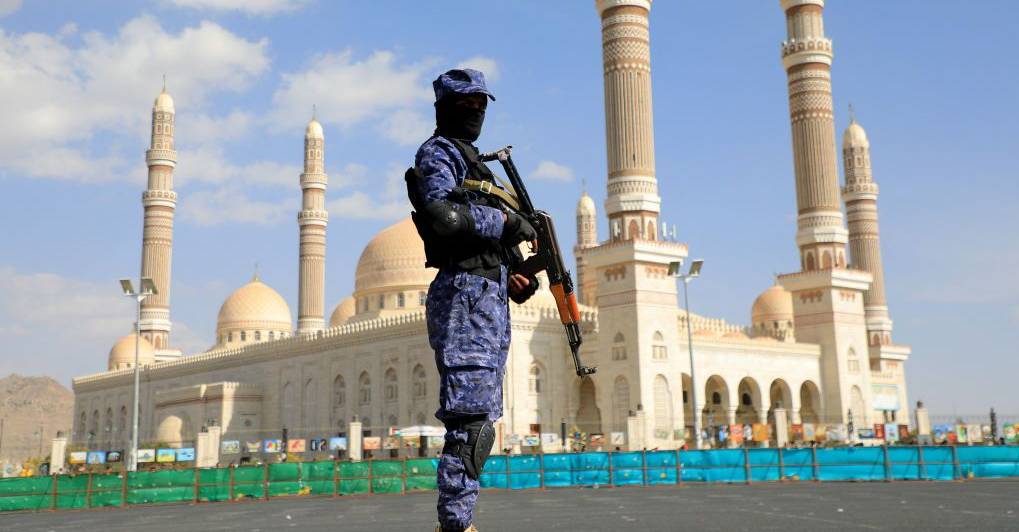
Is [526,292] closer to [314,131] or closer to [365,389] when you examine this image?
[365,389]

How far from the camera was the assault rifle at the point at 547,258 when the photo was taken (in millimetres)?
4535

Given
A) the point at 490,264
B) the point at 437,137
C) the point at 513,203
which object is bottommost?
the point at 490,264

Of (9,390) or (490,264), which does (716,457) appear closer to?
(490,264)

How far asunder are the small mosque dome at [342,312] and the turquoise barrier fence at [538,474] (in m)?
35.3

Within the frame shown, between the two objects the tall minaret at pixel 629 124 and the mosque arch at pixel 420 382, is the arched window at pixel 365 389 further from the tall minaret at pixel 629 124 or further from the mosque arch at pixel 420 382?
the tall minaret at pixel 629 124

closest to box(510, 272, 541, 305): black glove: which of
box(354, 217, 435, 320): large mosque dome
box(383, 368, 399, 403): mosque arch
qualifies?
box(383, 368, 399, 403): mosque arch

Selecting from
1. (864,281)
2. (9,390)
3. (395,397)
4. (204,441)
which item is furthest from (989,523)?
(9,390)

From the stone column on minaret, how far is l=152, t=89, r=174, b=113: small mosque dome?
105ft

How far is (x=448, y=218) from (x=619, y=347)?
1266 inches

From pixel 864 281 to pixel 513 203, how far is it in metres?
40.8

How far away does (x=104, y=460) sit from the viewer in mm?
36531

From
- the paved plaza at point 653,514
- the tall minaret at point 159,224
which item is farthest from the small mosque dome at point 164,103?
the paved plaza at point 653,514

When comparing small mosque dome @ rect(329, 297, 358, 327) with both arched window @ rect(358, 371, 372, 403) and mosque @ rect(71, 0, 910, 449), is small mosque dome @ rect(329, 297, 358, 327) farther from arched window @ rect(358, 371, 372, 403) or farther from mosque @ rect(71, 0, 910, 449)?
arched window @ rect(358, 371, 372, 403)

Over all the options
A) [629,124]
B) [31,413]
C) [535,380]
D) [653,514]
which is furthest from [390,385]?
[31,413]
